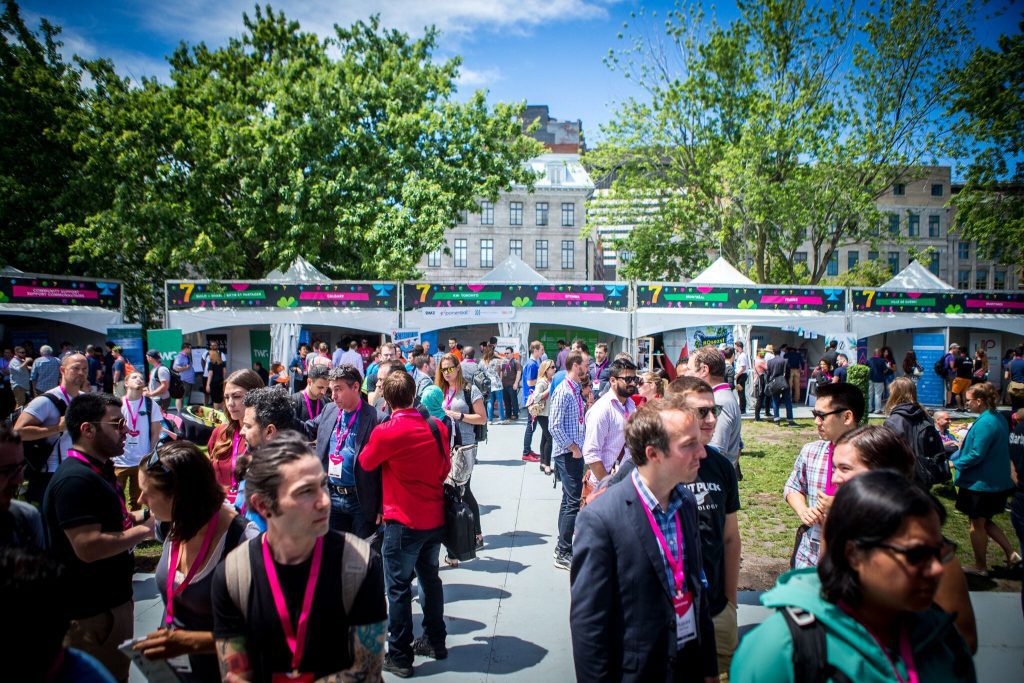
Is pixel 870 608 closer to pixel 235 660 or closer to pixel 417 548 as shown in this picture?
pixel 235 660

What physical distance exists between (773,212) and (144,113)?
80.7 ft

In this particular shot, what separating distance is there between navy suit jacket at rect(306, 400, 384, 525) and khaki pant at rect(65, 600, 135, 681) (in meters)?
1.45

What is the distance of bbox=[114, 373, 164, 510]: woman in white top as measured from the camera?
20.3 ft

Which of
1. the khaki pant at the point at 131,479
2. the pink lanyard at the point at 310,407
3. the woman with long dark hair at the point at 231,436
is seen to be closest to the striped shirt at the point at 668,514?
the woman with long dark hair at the point at 231,436

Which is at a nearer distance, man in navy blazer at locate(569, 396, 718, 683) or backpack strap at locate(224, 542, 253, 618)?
backpack strap at locate(224, 542, 253, 618)

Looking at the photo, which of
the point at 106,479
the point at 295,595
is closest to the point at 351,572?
the point at 295,595

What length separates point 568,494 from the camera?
Answer: 18.9 ft

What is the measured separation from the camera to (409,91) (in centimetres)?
2209

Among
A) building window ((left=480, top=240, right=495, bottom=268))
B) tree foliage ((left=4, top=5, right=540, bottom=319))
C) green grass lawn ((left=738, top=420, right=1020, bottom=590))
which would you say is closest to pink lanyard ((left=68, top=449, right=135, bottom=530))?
green grass lawn ((left=738, top=420, right=1020, bottom=590))

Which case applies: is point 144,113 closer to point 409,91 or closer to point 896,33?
point 409,91

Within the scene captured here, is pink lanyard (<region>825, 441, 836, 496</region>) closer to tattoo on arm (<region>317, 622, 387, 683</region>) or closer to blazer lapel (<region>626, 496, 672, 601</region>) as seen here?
blazer lapel (<region>626, 496, 672, 601</region>)

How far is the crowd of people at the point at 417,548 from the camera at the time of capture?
1.55m

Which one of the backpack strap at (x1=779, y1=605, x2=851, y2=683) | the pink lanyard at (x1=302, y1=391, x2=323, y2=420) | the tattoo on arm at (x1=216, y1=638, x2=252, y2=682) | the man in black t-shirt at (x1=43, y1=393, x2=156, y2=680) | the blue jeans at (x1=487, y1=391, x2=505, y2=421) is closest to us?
the backpack strap at (x1=779, y1=605, x2=851, y2=683)

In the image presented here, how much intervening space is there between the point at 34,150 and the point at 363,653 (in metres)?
29.0
